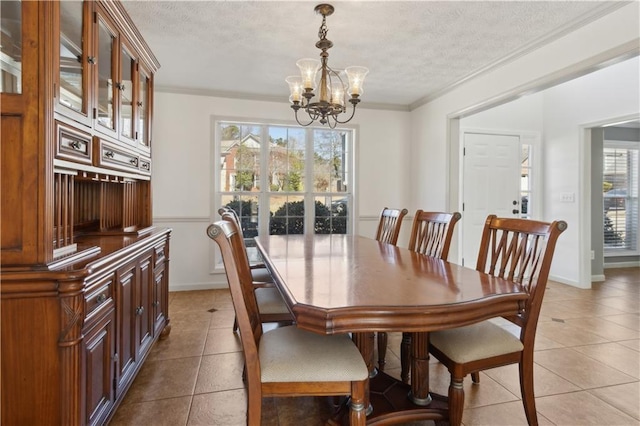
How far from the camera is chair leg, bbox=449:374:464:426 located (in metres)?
1.46

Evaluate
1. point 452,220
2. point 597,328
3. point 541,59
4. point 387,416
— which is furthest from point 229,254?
point 597,328

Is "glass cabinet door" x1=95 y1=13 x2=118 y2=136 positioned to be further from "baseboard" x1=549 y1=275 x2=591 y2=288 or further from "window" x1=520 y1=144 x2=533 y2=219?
"baseboard" x1=549 y1=275 x2=591 y2=288

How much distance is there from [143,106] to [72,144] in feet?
4.12

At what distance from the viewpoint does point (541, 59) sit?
288 centimetres

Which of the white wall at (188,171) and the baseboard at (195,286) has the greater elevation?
the white wall at (188,171)

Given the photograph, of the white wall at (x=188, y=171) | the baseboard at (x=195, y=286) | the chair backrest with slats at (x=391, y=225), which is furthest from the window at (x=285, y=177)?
the chair backrest with slats at (x=391, y=225)

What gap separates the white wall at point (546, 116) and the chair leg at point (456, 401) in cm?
247

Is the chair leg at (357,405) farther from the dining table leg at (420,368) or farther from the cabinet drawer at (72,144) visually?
the cabinet drawer at (72,144)

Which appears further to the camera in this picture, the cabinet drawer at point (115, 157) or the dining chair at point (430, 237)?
the dining chair at point (430, 237)

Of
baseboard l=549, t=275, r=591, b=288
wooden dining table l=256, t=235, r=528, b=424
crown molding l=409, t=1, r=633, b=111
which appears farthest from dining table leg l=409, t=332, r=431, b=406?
baseboard l=549, t=275, r=591, b=288

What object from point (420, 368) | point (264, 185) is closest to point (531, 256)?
point (420, 368)

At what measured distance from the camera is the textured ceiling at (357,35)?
7.81 ft

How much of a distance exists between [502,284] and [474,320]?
37 cm

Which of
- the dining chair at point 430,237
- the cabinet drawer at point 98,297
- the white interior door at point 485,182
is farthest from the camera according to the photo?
the white interior door at point 485,182
